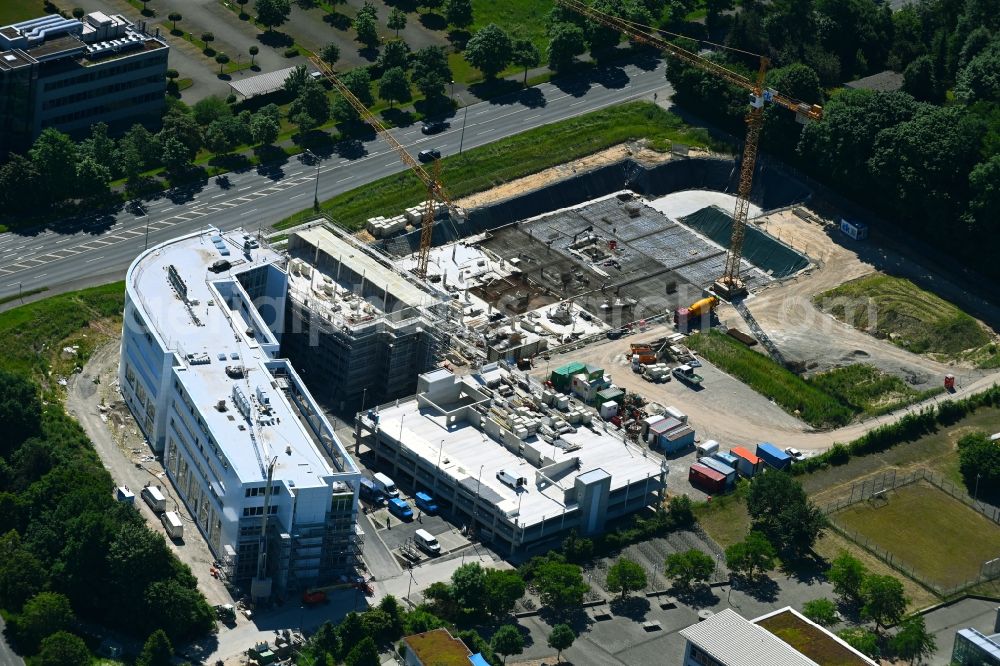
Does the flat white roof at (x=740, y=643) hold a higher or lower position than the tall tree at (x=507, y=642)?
higher

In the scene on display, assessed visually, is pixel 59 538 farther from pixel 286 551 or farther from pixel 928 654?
pixel 928 654

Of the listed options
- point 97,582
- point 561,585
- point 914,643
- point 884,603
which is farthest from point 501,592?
point 914,643

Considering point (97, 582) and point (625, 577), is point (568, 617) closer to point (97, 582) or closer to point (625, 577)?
point (625, 577)

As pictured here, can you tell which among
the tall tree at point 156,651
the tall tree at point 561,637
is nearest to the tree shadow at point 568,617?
the tall tree at point 561,637

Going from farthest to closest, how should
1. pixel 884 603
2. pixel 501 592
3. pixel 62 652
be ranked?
pixel 884 603
pixel 501 592
pixel 62 652

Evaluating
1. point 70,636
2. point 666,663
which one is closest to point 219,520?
point 70,636

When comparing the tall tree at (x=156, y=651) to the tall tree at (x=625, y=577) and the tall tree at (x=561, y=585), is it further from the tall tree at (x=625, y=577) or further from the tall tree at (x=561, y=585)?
the tall tree at (x=625, y=577)
